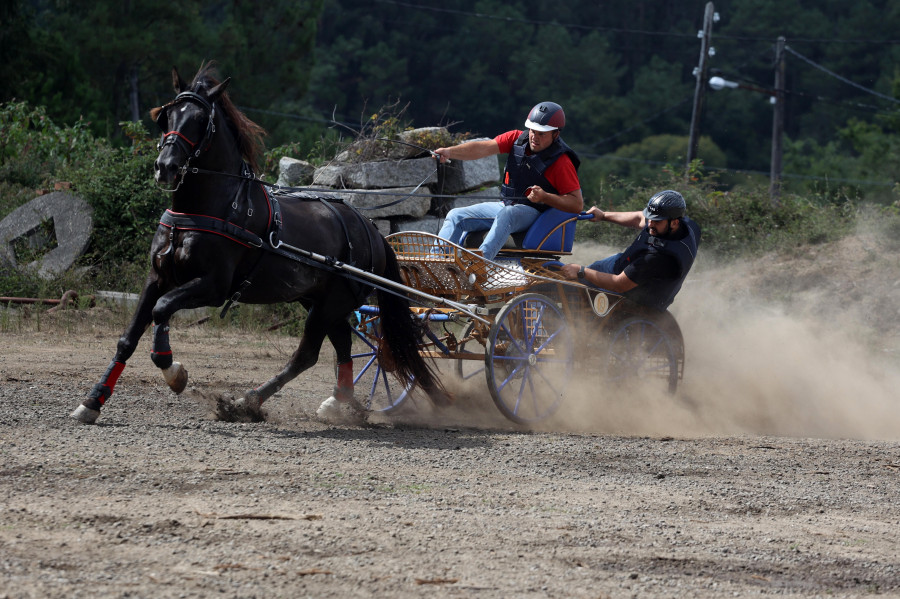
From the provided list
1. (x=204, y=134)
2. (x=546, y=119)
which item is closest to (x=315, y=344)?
(x=204, y=134)

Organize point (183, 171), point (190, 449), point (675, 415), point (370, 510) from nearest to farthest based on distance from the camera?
point (370, 510) < point (190, 449) < point (183, 171) < point (675, 415)

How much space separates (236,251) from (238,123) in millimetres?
837

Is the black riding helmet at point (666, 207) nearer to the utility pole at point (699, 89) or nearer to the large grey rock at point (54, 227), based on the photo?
the large grey rock at point (54, 227)

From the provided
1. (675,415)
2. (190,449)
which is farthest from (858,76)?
(190,449)

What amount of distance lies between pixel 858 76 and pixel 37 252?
4275cm

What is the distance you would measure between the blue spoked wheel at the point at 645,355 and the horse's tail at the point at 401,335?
1332mm

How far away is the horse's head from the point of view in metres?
6.23

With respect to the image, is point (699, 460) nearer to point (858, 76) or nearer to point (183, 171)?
point (183, 171)

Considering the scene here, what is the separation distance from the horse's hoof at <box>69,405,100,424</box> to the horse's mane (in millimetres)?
1816

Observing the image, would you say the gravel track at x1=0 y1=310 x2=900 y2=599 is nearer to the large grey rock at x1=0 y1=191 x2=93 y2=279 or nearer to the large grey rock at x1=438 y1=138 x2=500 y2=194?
the large grey rock at x1=438 y1=138 x2=500 y2=194

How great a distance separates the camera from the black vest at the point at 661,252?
771 cm

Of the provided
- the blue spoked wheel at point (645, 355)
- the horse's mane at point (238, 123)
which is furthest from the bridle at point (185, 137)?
the blue spoked wheel at point (645, 355)

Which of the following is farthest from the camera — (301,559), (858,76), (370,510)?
(858,76)

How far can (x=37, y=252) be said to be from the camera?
13.1m
